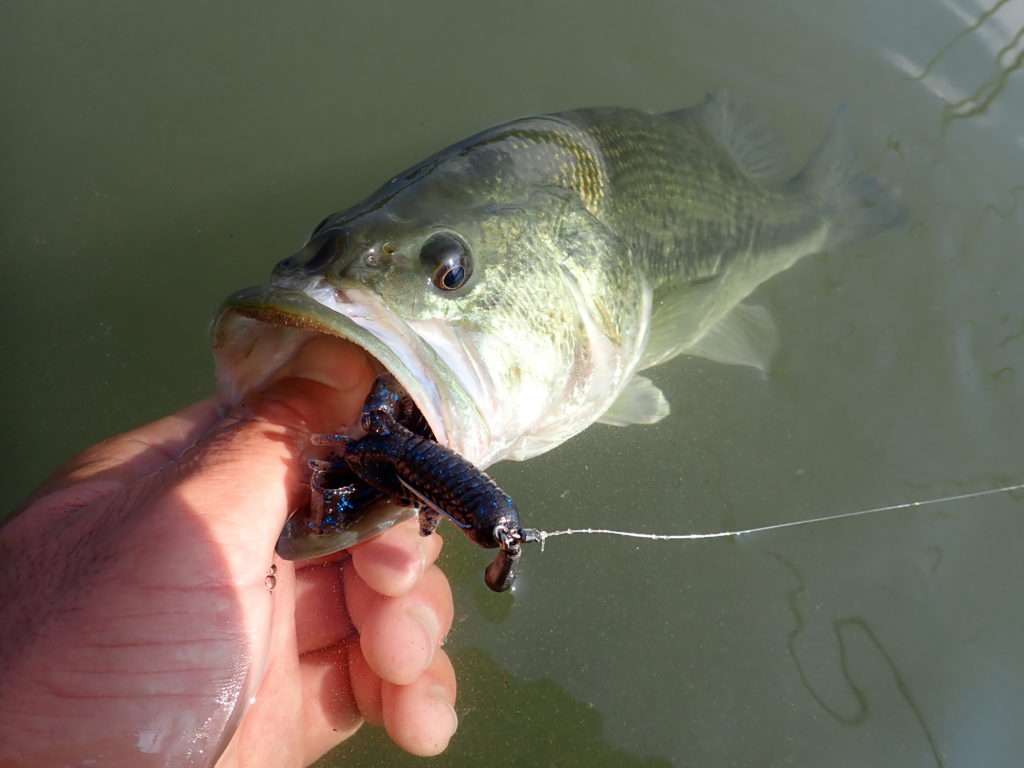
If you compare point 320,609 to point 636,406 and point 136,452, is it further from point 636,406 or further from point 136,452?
point 636,406

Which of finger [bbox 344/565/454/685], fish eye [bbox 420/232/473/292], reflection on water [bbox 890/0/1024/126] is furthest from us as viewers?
reflection on water [bbox 890/0/1024/126]

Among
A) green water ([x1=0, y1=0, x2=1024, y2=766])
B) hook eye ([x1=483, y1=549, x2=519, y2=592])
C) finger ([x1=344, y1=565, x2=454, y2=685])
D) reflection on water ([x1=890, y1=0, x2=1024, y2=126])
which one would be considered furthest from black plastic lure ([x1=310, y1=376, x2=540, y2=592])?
reflection on water ([x1=890, y1=0, x2=1024, y2=126])

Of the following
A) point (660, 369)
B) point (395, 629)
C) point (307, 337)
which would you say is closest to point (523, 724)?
point (395, 629)

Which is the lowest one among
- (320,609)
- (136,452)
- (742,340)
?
(320,609)

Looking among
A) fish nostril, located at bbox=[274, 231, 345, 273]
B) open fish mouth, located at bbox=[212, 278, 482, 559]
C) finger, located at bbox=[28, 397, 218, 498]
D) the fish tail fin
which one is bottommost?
finger, located at bbox=[28, 397, 218, 498]

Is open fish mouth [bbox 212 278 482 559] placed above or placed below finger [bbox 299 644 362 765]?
above

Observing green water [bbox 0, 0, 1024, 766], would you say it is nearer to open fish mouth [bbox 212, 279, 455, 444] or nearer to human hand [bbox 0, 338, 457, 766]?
human hand [bbox 0, 338, 457, 766]
